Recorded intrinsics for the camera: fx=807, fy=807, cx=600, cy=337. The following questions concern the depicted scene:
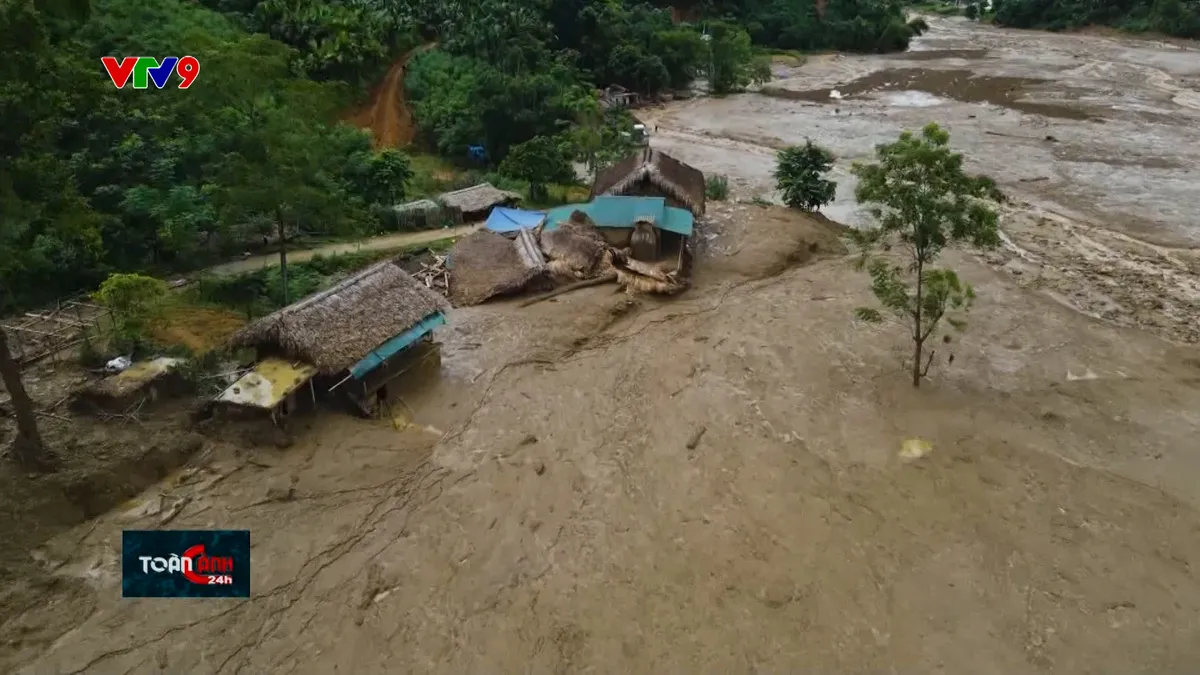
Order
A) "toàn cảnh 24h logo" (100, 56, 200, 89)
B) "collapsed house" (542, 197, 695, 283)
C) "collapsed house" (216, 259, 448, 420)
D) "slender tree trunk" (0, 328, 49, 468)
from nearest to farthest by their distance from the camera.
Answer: "slender tree trunk" (0, 328, 49, 468), "collapsed house" (216, 259, 448, 420), "toàn cảnh 24h logo" (100, 56, 200, 89), "collapsed house" (542, 197, 695, 283)

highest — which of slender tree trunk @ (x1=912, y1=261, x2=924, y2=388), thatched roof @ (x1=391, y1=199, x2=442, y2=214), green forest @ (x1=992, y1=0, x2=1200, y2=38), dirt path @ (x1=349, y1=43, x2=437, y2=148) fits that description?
green forest @ (x1=992, y1=0, x2=1200, y2=38)

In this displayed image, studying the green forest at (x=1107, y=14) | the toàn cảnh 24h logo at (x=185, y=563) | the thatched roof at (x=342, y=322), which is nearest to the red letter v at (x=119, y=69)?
the thatched roof at (x=342, y=322)

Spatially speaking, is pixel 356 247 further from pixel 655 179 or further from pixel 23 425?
pixel 23 425

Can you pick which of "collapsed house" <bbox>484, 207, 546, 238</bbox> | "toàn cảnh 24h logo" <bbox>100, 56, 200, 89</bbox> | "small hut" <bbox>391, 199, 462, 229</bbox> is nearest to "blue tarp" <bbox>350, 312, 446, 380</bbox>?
"collapsed house" <bbox>484, 207, 546, 238</bbox>

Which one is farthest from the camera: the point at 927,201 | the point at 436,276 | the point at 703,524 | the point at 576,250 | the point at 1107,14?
the point at 1107,14

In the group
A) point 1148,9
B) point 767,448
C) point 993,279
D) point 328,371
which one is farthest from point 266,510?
point 1148,9

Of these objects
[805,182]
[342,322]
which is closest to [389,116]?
[805,182]

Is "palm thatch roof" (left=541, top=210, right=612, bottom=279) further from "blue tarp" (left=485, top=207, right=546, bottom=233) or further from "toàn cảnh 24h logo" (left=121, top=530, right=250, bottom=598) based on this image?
"toàn cảnh 24h logo" (left=121, top=530, right=250, bottom=598)

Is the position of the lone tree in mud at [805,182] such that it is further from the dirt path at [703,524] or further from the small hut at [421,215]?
the small hut at [421,215]
